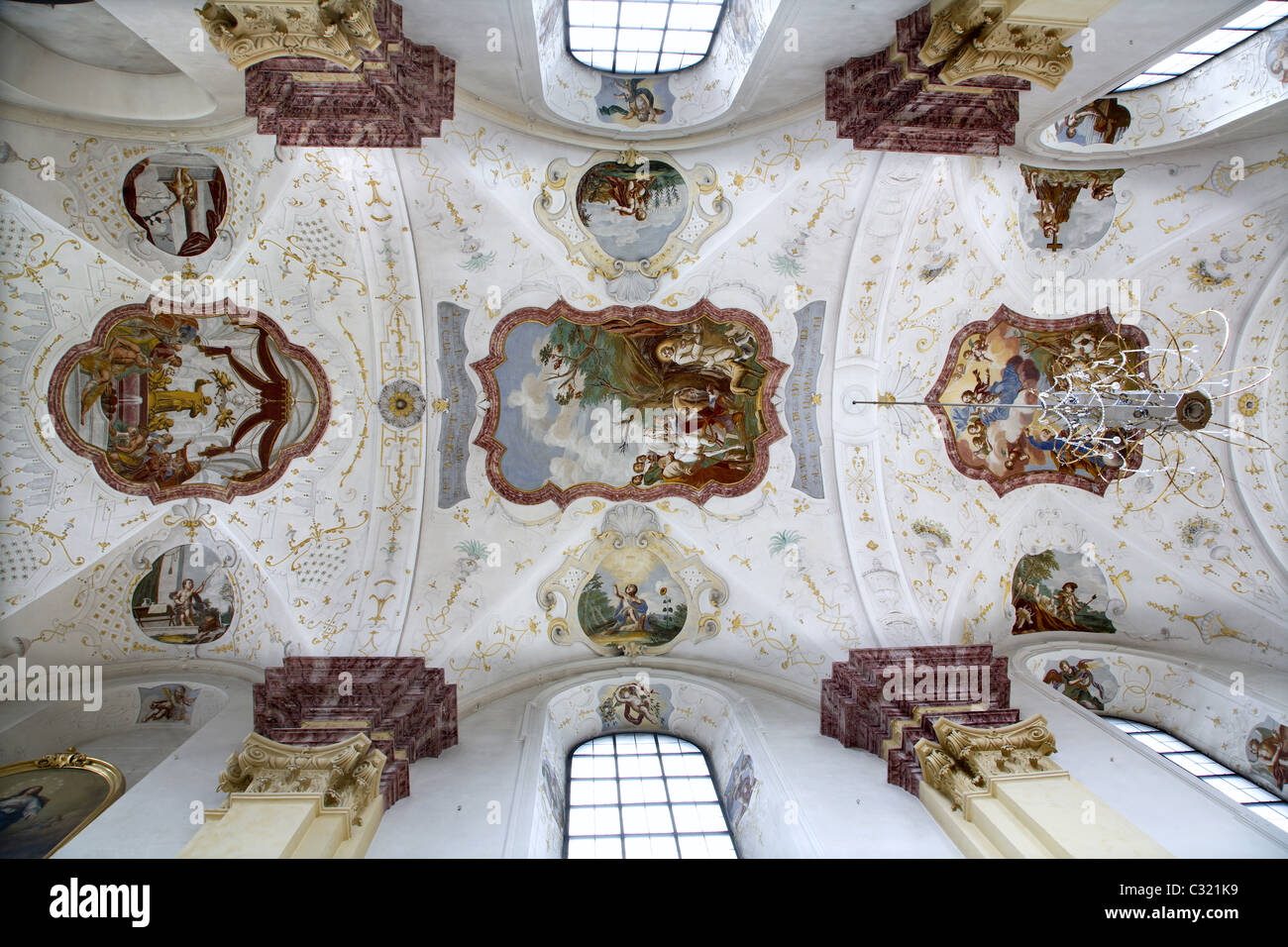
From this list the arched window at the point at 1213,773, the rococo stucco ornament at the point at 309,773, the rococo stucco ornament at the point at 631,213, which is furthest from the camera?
the rococo stucco ornament at the point at 631,213

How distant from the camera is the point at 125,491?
33.3 feet

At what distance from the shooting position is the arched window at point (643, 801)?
27.5 feet

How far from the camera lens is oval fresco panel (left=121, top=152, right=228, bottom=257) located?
888 cm

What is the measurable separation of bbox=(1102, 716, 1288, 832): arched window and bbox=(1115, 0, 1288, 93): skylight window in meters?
8.18

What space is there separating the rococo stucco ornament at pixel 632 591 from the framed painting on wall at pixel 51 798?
5.63 metres

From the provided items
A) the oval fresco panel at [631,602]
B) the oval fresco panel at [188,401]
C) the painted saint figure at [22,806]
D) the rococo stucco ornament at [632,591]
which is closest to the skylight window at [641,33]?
the oval fresco panel at [188,401]

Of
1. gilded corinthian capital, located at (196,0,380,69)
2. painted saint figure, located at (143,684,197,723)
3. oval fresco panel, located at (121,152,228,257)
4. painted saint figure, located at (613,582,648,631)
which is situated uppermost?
gilded corinthian capital, located at (196,0,380,69)

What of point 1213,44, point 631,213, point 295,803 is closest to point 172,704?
point 295,803

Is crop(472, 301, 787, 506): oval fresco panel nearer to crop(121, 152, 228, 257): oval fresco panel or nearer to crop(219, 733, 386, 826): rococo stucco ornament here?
crop(121, 152, 228, 257): oval fresco panel

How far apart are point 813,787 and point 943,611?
4045mm

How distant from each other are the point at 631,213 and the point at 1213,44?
24.0 ft

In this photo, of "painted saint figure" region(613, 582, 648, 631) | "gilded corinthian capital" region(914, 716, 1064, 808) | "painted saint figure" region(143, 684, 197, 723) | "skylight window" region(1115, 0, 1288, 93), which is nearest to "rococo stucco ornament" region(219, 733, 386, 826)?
"painted saint figure" region(143, 684, 197, 723)

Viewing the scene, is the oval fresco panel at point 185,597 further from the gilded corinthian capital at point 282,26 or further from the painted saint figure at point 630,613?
the gilded corinthian capital at point 282,26
